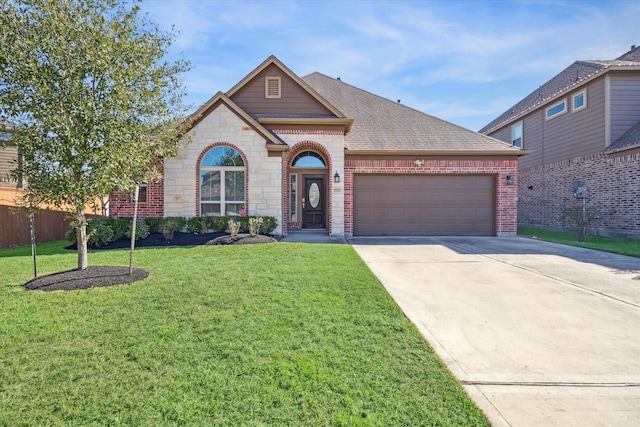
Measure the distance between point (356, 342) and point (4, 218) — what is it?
12.5 metres

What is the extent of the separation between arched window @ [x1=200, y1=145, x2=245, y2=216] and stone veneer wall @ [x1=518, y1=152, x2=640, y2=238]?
14.7 meters

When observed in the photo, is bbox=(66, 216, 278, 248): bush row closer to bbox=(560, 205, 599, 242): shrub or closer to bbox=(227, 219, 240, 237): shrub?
bbox=(227, 219, 240, 237): shrub

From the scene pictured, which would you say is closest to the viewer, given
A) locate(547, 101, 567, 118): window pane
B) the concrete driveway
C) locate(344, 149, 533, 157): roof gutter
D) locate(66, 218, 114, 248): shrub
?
the concrete driveway

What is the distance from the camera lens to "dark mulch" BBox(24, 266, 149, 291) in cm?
557

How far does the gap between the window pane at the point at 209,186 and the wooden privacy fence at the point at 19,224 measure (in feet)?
13.6

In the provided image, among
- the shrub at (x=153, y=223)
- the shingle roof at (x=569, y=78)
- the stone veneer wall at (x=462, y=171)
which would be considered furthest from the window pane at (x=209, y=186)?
the shingle roof at (x=569, y=78)

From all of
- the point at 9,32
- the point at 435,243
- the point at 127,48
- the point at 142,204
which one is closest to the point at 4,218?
the point at 142,204

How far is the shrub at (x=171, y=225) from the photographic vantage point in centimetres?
1099

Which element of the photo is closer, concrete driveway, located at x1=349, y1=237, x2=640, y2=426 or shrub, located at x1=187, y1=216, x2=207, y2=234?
concrete driveway, located at x1=349, y1=237, x2=640, y2=426

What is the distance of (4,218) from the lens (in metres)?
10.5

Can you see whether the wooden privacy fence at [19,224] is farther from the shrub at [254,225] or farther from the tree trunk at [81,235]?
the shrub at [254,225]

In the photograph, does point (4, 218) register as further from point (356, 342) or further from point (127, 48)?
point (356, 342)

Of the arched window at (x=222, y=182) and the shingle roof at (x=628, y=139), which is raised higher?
the shingle roof at (x=628, y=139)

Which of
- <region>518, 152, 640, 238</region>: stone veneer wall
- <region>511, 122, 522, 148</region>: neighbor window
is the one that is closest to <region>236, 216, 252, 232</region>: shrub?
<region>518, 152, 640, 238</region>: stone veneer wall
